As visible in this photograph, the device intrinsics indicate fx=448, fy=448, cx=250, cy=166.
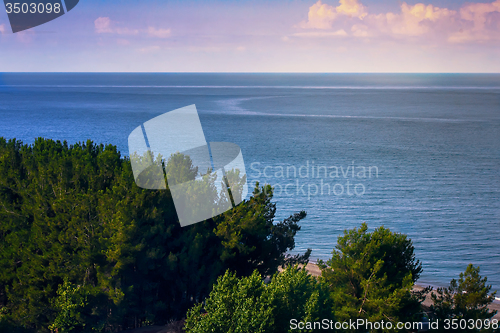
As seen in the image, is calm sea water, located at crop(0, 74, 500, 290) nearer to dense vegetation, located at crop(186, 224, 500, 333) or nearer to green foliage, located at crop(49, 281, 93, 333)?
dense vegetation, located at crop(186, 224, 500, 333)

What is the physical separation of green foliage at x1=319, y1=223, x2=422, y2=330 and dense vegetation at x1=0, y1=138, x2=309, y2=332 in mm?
3720

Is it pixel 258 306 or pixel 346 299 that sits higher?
pixel 258 306

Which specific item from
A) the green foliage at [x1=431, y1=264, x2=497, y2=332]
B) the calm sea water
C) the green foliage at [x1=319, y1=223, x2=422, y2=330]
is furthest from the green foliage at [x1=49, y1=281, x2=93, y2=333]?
the calm sea water

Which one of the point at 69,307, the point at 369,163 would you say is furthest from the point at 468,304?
the point at 369,163

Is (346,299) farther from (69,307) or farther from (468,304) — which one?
(69,307)

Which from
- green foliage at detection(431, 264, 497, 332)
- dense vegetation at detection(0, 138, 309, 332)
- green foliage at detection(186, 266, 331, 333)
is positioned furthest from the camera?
dense vegetation at detection(0, 138, 309, 332)

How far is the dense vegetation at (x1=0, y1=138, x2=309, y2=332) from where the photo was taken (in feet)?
58.0

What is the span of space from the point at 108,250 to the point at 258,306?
768 centimetres

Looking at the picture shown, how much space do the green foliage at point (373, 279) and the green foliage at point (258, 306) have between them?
2982 millimetres

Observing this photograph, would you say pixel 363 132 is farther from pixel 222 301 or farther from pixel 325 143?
pixel 222 301

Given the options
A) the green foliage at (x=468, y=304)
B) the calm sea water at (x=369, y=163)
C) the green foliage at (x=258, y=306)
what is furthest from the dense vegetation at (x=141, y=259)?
the calm sea water at (x=369, y=163)

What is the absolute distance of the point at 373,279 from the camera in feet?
54.5

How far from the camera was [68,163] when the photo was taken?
2097 cm

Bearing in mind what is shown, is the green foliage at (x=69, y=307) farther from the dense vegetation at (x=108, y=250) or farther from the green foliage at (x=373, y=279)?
the green foliage at (x=373, y=279)
